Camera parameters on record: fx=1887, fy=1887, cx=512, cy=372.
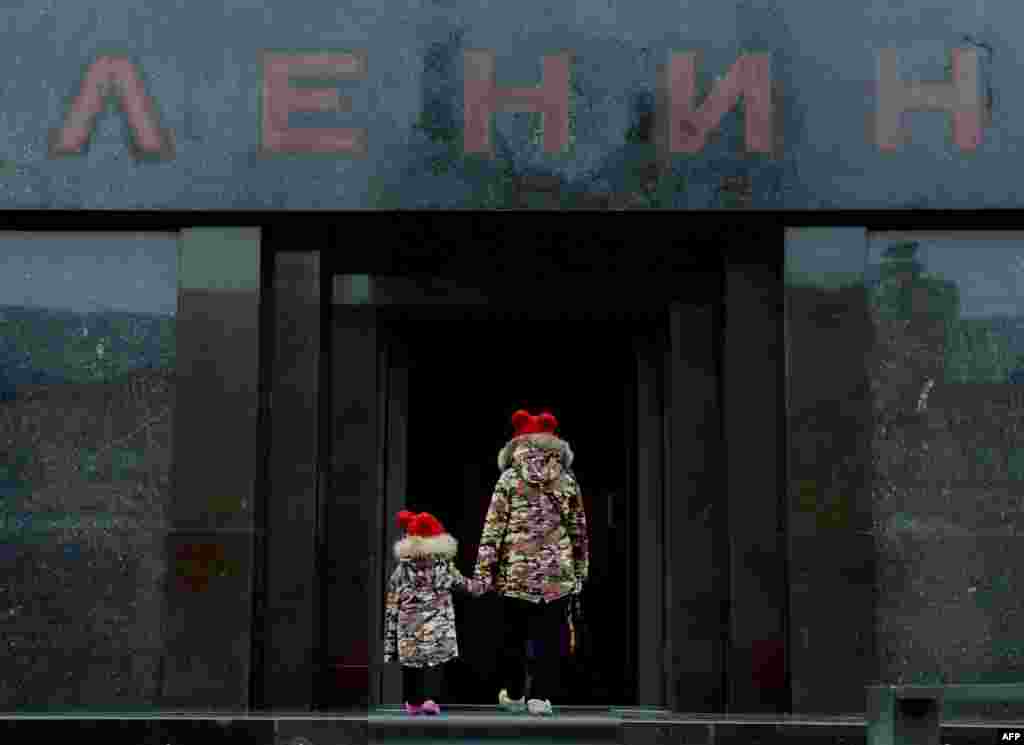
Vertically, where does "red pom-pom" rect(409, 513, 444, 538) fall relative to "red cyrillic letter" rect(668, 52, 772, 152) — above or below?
below

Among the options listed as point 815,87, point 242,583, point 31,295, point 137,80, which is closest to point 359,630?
point 242,583

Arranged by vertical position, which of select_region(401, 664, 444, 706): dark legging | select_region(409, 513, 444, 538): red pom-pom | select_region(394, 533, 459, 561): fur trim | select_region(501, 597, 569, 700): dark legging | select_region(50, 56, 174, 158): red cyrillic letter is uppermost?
select_region(50, 56, 174, 158): red cyrillic letter

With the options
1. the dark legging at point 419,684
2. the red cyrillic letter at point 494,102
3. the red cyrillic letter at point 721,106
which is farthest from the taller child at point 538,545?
the red cyrillic letter at point 721,106

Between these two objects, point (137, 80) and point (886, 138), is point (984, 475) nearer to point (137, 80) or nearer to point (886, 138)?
point (886, 138)

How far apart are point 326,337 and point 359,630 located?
6.51ft

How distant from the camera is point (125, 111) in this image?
479 inches

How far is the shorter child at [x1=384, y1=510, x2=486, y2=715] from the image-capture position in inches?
457

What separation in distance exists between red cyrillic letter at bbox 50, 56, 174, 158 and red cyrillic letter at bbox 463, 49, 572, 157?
195cm

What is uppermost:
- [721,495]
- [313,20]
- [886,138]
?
[313,20]

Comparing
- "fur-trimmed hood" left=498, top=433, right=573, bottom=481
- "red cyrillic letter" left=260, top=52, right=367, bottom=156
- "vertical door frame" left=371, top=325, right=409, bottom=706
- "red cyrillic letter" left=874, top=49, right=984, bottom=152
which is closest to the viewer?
"fur-trimmed hood" left=498, top=433, right=573, bottom=481

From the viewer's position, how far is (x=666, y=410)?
13250 millimetres

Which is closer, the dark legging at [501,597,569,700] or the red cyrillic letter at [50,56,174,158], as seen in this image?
the dark legging at [501,597,569,700]

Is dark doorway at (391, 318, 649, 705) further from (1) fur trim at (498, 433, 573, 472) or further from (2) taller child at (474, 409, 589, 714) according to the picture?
(2) taller child at (474, 409, 589, 714)

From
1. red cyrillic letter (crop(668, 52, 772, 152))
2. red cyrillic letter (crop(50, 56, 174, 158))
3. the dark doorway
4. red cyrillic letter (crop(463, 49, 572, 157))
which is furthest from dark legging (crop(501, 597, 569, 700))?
the dark doorway
